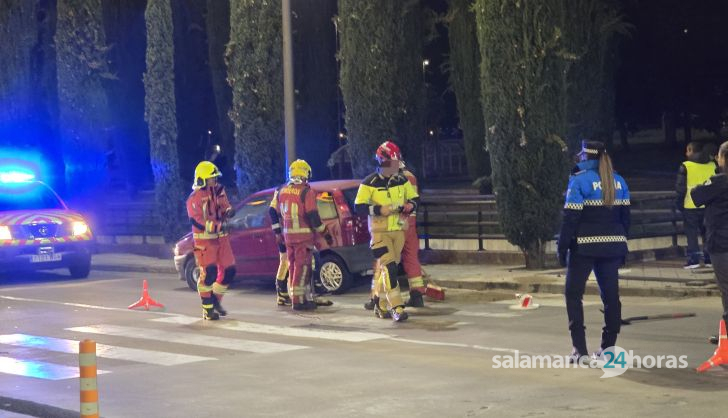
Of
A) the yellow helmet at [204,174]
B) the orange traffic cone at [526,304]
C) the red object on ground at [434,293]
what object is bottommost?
the orange traffic cone at [526,304]

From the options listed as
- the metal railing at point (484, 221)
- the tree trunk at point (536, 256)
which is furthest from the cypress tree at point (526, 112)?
the metal railing at point (484, 221)

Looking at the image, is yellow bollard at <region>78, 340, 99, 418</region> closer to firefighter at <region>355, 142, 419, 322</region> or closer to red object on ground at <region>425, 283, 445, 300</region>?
firefighter at <region>355, 142, 419, 322</region>

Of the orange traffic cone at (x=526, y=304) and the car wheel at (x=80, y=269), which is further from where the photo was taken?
the car wheel at (x=80, y=269)

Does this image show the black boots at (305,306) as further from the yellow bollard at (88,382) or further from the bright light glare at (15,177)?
the bright light glare at (15,177)

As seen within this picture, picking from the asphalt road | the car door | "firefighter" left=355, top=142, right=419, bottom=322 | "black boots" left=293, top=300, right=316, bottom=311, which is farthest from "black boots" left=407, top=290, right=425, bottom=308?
the car door

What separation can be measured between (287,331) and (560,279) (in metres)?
5.05

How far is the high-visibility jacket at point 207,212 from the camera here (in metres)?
14.2

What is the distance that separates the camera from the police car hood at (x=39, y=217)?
Result: 65.5 ft

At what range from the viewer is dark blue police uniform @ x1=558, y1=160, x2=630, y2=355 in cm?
959

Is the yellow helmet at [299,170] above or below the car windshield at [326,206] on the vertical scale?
above

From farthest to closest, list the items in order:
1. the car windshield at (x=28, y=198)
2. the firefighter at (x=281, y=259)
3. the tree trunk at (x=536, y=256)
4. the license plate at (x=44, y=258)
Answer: the car windshield at (x=28, y=198), the license plate at (x=44, y=258), the tree trunk at (x=536, y=256), the firefighter at (x=281, y=259)

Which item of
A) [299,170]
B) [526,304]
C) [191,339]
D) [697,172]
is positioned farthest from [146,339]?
[697,172]

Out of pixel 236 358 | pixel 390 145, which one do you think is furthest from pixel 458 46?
pixel 236 358

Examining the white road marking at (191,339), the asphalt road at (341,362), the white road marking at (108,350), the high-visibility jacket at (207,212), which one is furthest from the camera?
the high-visibility jacket at (207,212)
